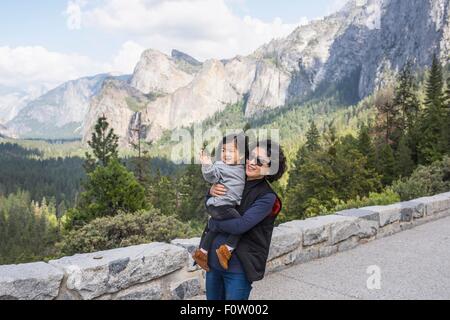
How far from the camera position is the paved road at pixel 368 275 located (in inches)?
180

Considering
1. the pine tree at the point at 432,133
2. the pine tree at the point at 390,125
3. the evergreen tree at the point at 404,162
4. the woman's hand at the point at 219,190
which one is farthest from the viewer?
the pine tree at the point at 390,125

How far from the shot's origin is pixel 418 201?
8.27m

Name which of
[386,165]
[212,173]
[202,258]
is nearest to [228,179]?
[212,173]

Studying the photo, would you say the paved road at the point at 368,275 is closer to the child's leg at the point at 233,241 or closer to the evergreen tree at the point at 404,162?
the child's leg at the point at 233,241

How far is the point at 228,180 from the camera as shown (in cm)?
309

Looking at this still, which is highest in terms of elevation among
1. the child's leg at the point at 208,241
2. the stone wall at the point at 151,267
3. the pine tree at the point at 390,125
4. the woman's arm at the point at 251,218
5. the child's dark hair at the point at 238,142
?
the pine tree at the point at 390,125

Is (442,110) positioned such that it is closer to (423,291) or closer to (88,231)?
(88,231)

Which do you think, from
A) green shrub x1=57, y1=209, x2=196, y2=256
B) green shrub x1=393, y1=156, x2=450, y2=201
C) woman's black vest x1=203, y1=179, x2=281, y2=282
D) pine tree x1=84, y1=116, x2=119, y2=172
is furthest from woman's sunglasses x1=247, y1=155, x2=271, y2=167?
pine tree x1=84, y1=116, x2=119, y2=172

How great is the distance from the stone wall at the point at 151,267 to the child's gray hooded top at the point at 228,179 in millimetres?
1392

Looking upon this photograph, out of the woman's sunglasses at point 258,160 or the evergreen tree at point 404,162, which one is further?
the evergreen tree at point 404,162

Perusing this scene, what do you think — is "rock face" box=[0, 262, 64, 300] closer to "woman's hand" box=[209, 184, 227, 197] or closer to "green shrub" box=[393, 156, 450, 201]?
"woman's hand" box=[209, 184, 227, 197]

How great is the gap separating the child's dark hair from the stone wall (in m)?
1.56

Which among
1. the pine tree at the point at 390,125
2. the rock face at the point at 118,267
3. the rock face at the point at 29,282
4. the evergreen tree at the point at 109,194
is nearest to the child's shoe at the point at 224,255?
the rock face at the point at 118,267
